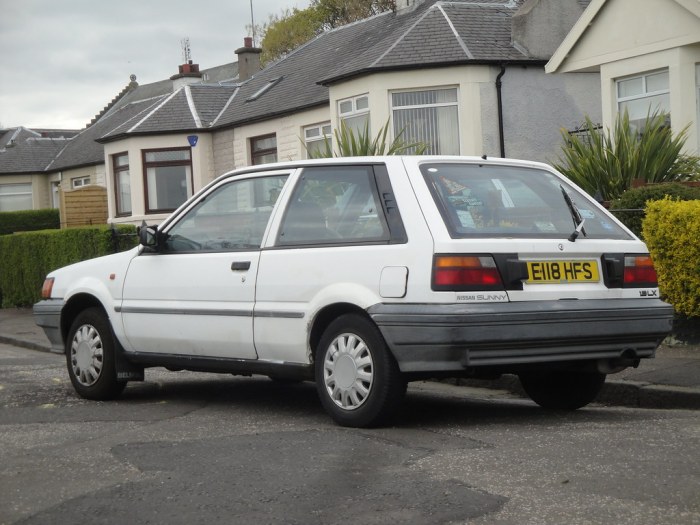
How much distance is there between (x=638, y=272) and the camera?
23.8 feet

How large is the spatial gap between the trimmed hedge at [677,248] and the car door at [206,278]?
4.37 meters

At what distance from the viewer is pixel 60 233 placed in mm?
21078

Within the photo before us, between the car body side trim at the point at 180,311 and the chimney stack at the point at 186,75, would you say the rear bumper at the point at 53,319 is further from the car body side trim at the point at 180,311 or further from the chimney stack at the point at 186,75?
the chimney stack at the point at 186,75

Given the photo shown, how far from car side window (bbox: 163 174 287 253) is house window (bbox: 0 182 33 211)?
39925mm

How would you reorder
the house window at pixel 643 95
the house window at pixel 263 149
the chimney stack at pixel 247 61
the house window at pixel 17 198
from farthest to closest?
the house window at pixel 17 198, the chimney stack at pixel 247 61, the house window at pixel 263 149, the house window at pixel 643 95

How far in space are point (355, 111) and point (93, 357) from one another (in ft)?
54.4

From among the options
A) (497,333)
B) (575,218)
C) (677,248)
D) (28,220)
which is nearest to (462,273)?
(497,333)

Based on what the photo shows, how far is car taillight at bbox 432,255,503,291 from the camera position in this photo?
21.5 feet

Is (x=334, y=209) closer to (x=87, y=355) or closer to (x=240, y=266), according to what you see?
(x=240, y=266)

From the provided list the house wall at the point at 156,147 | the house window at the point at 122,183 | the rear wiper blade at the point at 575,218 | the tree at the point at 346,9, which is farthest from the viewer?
the tree at the point at 346,9

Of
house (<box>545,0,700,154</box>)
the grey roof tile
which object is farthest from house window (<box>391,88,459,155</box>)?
the grey roof tile

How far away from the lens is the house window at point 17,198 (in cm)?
4644

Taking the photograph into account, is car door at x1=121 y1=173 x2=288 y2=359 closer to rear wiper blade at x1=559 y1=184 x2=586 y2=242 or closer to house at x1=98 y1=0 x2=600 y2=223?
rear wiper blade at x1=559 y1=184 x2=586 y2=242

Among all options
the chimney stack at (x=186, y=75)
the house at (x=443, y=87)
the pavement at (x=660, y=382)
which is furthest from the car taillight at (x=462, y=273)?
the chimney stack at (x=186, y=75)
